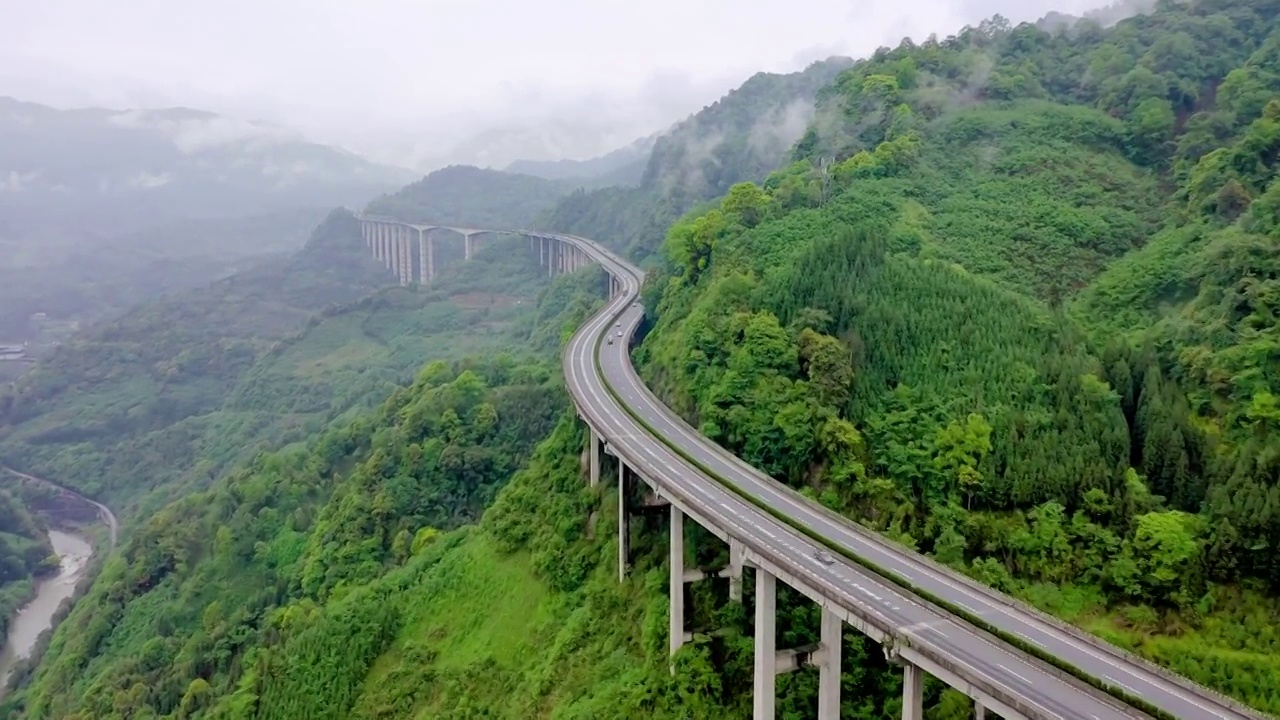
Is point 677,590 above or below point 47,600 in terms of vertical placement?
above

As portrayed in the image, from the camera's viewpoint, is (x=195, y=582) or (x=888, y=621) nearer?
(x=888, y=621)

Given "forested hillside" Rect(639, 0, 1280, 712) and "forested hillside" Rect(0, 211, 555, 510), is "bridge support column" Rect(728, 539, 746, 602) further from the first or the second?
"forested hillside" Rect(0, 211, 555, 510)

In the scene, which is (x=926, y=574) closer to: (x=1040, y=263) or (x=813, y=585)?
(x=813, y=585)

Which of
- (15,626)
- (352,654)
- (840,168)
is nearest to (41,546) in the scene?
(15,626)

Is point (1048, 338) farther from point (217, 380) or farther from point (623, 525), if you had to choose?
point (217, 380)

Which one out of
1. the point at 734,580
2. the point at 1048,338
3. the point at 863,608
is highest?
the point at 1048,338

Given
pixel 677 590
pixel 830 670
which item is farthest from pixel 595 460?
pixel 830 670
